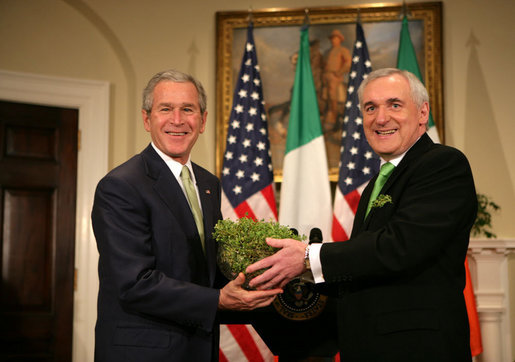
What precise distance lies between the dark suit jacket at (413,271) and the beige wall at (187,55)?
3099 millimetres

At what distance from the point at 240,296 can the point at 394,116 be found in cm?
107

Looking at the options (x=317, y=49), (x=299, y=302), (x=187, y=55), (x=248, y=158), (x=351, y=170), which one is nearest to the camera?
(x=299, y=302)

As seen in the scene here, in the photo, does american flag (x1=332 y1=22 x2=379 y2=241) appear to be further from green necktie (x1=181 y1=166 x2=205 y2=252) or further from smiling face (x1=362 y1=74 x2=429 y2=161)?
green necktie (x1=181 y1=166 x2=205 y2=252)

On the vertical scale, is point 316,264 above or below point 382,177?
below

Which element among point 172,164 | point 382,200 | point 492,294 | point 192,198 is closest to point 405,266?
point 382,200

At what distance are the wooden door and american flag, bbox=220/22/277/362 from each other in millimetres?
1507

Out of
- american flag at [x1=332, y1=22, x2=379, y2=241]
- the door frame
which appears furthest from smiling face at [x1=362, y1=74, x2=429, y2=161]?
the door frame

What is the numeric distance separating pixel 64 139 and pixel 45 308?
1.57 meters

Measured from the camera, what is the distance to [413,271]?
1999 millimetres

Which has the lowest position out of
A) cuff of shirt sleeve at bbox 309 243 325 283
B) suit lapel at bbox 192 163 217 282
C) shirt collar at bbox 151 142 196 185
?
cuff of shirt sleeve at bbox 309 243 325 283

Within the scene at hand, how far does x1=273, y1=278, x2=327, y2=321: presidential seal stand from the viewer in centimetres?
222

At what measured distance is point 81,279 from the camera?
15.7 feet

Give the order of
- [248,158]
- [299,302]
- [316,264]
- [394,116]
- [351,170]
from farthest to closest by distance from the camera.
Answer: [248,158], [351,170], [394,116], [299,302], [316,264]

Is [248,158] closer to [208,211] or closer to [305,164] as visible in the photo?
[305,164]
